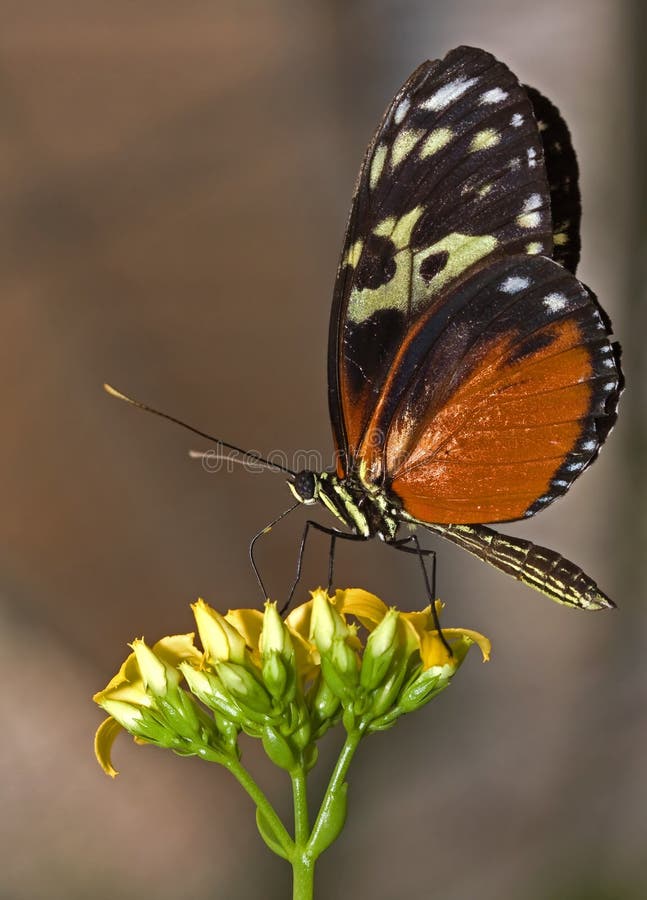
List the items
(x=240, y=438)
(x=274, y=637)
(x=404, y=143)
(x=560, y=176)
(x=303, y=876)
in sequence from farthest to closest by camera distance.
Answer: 1. (x=240, y=438)
2. (x=560, y=176)
3. (x=404, y=143)
4. (x=274, y=637)
5. (x=303, y=876)

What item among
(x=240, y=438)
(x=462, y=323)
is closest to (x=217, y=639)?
(x=462, y=323)

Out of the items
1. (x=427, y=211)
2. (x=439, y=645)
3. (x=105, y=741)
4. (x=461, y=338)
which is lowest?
(x=105, y=741)

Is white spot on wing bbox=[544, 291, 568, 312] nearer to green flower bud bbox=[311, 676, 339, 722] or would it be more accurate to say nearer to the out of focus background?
green flower bud bbox=[311, 676, 339, 722]

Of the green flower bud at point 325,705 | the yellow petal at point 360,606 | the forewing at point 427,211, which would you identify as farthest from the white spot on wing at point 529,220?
the green flower bud at point 325,705

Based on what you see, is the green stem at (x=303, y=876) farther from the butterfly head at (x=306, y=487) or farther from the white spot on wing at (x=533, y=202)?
the white spot on wing at (x=533, y=202)

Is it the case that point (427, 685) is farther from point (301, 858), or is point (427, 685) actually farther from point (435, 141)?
point (435, 141)

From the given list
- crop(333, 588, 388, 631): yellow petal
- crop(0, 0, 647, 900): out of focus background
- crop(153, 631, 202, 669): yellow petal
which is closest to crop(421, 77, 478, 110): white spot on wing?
crop(333, 588, 388, 631): yellow petal

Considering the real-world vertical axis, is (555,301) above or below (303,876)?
above

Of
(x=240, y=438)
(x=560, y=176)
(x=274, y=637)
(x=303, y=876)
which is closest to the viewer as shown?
(x=303, y=876)
